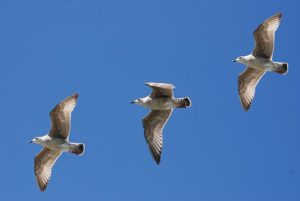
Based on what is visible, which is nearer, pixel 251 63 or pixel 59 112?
pixel 59 112

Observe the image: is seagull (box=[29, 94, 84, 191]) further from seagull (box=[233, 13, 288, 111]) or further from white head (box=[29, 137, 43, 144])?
seagull (box=[233, 13, 288, 111])

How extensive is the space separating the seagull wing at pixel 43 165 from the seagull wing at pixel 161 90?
382 centimetres

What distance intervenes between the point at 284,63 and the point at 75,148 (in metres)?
7.11

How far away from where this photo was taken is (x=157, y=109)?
25.5 m

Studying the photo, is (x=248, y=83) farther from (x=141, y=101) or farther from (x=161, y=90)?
(x=141, y=101)

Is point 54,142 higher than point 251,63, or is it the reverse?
point 251,63

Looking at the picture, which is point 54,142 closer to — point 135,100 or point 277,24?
point 135,100

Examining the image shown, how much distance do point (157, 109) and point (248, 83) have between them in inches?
165

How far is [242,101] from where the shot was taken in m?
28.2

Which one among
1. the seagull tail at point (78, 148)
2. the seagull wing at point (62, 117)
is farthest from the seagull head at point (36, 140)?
the seagull tail at point (78, 148)

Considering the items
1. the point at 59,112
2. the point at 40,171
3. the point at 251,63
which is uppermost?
the point at 251,63

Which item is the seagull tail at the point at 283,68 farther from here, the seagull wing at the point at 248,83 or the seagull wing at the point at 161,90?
the seagull wing at the point at 161,90

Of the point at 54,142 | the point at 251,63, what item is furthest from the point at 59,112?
the point at 251,63

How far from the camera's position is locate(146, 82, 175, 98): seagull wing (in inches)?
963
